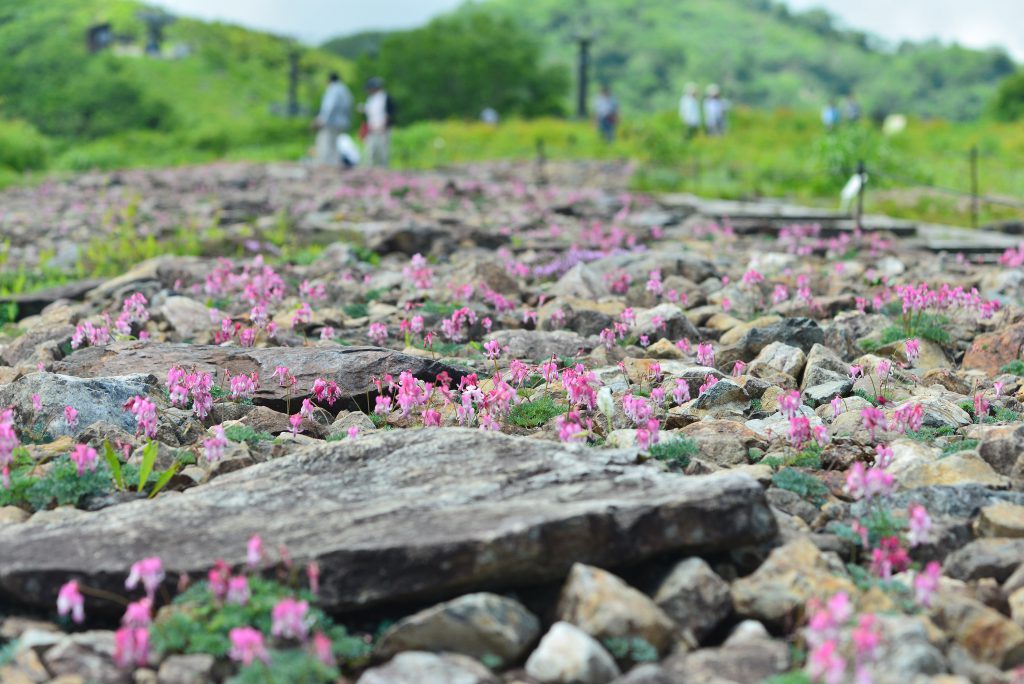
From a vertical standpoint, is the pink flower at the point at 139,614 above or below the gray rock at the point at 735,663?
above

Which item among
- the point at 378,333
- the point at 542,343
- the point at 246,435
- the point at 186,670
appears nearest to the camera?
the point at 186,670

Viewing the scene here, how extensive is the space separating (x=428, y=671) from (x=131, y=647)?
0.79 metres

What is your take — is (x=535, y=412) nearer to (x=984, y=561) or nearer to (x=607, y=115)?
(x=984, y=561)

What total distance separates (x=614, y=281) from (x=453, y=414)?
348cm

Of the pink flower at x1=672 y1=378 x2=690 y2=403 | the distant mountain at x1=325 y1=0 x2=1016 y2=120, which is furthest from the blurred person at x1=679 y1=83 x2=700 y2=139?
the distant mountain at x1=325 y1=0 x2=1016 y2=120

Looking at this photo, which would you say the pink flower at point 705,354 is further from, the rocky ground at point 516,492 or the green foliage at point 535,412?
the green foliage at point 535,412

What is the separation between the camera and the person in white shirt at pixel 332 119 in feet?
72.1

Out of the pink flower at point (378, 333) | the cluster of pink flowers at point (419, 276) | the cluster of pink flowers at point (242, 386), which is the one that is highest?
the cluster of pink flowers at point (419, 276)

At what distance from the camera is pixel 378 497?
12.1 ft

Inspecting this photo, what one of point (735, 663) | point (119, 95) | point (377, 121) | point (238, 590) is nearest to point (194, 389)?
point (238, 590)

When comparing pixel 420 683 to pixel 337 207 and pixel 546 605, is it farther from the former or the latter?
pixel 337 207

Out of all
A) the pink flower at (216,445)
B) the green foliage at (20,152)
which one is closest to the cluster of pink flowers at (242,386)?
the pink flower at (216,445)

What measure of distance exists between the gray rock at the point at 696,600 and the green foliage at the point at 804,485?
2.84 feet

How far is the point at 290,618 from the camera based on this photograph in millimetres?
2883
